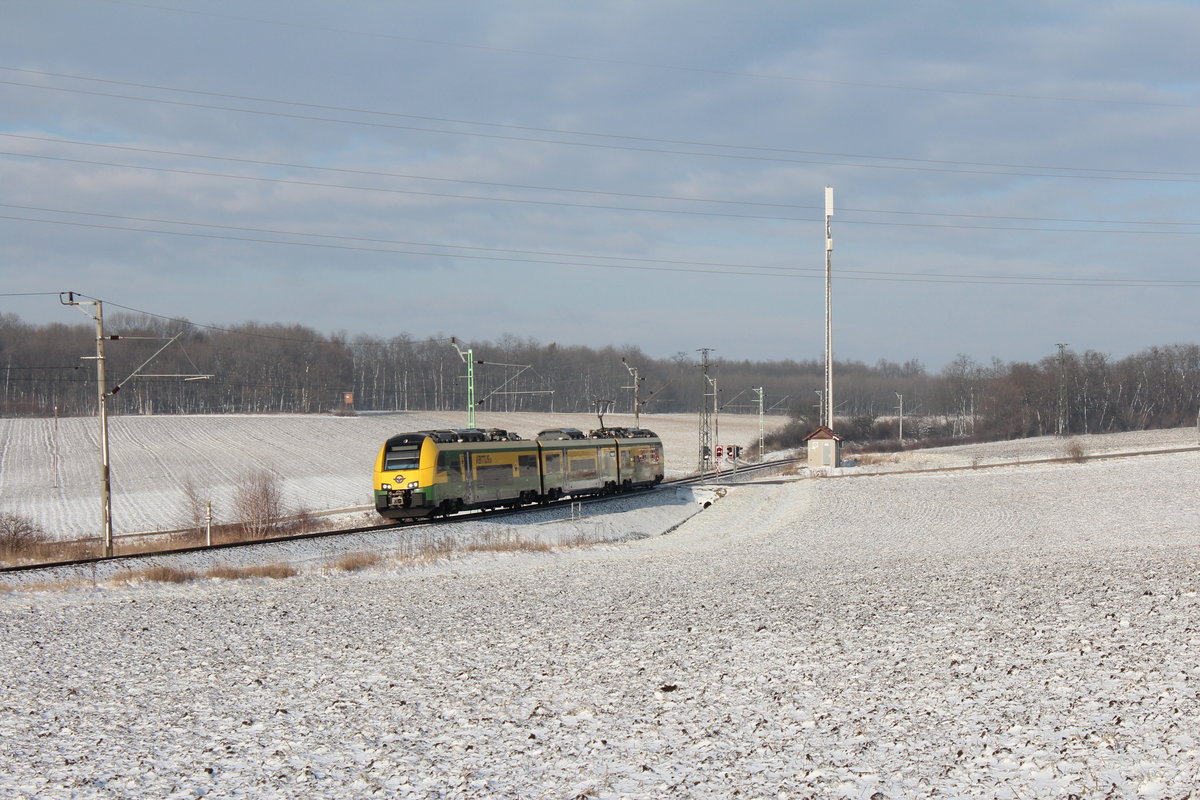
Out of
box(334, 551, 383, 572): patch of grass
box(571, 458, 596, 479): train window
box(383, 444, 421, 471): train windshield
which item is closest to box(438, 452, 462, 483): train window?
box(383, 444, 421, 471): train windshield

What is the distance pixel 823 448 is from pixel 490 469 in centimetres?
2706

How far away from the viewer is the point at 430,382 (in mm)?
132750

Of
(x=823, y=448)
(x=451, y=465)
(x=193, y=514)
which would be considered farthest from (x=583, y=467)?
(x=823, y=448)

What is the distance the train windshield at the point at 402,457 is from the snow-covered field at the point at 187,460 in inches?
619

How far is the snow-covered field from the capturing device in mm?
49938

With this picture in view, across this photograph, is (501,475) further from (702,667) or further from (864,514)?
(702,667)

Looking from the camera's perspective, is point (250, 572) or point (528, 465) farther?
point (528, 465)

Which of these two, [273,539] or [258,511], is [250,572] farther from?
[258,511]

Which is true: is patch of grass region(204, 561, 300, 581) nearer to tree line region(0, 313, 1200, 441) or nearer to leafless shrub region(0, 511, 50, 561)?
leafless shrub region(0, 511, 50, 561)

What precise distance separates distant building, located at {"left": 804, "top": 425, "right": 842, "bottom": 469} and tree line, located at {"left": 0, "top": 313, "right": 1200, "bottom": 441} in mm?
39746

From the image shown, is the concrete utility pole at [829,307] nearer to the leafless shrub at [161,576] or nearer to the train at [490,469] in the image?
the train at [490,469]

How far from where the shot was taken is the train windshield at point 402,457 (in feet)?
106

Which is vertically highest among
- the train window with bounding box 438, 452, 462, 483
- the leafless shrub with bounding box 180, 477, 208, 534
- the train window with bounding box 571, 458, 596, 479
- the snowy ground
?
the train window with bounding box 438, 452, 462, 483

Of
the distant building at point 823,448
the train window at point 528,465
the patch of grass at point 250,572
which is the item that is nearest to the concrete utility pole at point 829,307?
the distant building at point 823,448
